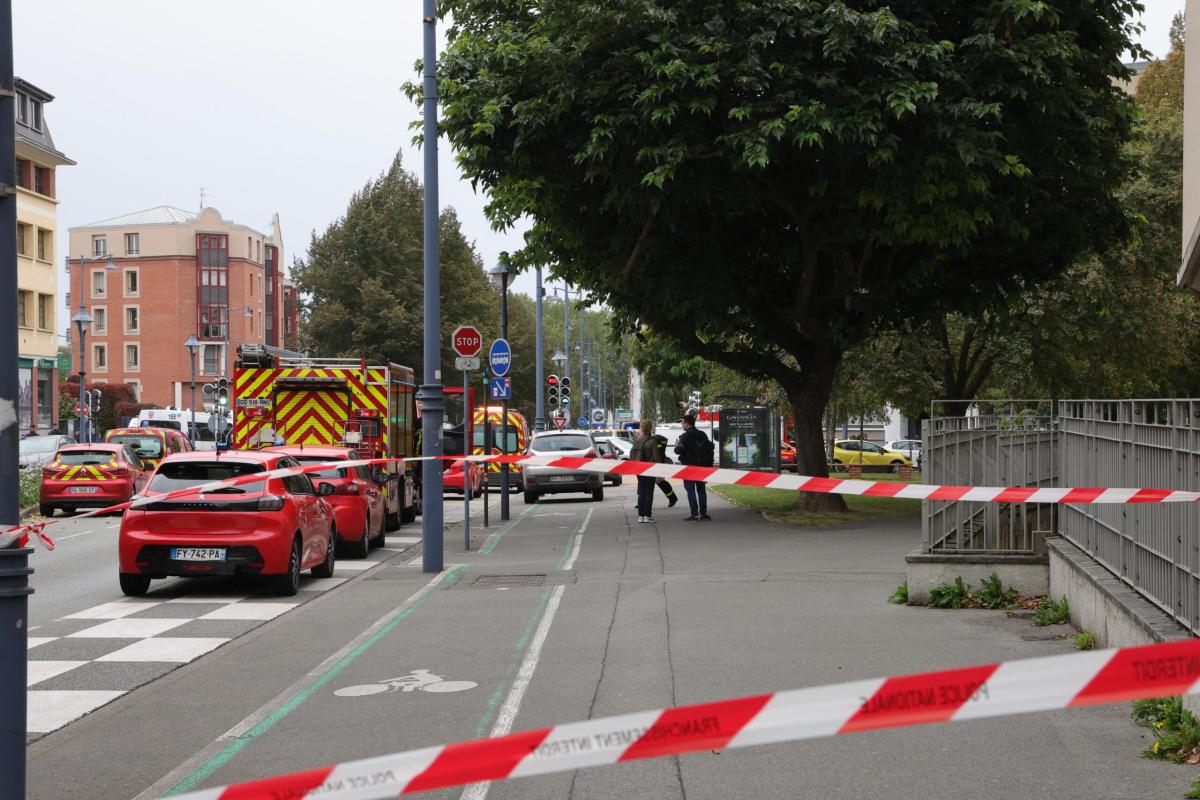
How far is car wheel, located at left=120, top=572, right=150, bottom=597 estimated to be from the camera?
46.5 ft

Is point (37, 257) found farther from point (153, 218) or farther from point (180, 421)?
point (153, 218)

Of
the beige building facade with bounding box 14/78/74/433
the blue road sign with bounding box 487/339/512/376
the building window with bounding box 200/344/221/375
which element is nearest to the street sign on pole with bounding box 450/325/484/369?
the blue road sign with bounding box 487/339/512/376

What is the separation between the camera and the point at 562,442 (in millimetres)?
32812

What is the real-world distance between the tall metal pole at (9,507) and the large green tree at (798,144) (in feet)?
44.2

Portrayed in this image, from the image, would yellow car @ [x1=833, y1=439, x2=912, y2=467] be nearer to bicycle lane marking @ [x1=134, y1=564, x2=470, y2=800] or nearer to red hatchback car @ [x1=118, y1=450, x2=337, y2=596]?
red hatchback car @ [x1=118, y1=450, x2=337, y2=596]

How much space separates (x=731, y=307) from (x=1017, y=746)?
16956 millimetres

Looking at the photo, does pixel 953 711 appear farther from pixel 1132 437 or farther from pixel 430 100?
pixel 430 100

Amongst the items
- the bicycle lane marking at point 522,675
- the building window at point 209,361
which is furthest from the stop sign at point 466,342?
the building window at point 209,361

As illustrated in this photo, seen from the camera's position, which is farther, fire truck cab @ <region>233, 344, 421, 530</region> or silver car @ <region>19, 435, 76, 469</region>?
silver car @ <region>19, 435, 76, 469</region>

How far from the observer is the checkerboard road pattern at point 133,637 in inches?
349

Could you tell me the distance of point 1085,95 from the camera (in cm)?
2041

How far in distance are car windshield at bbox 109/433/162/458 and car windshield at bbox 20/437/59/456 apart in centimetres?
917

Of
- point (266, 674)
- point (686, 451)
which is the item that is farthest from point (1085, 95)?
point (266, 674)

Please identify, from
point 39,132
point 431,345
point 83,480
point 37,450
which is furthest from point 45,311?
→ point 431,345
